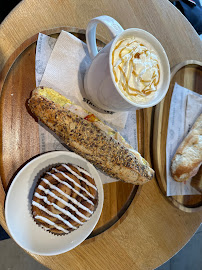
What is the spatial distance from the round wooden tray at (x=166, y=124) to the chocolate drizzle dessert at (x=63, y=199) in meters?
0.30

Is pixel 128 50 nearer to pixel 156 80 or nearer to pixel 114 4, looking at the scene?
pixel 156 80

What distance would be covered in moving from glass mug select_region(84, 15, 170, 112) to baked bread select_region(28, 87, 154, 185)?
82 mm

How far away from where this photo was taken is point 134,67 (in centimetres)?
62

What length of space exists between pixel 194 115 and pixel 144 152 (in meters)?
0.31

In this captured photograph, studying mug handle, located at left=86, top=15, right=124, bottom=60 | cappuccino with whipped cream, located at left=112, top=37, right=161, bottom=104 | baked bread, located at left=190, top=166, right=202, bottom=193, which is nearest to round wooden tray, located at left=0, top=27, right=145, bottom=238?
mug handle, located at left=86, top=15, right=124, bottom=60

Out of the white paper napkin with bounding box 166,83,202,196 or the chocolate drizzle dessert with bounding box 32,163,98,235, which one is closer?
the chocolate drizzle dessert with bounding box 32,163,98,235

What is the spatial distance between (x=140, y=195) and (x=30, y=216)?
1.37 feet

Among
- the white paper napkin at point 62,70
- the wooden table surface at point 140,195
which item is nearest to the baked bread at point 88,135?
the white paper napkin at point 62,70

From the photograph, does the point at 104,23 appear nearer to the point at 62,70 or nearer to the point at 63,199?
the point at 62,70

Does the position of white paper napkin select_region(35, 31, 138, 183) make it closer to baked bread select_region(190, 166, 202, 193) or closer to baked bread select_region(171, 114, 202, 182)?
baked bread select_region(171, 114, 202, 182)

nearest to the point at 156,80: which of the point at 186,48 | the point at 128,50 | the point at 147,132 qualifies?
the point at 128,50

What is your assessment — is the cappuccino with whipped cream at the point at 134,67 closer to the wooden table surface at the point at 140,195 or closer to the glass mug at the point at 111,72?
the glass mug at the point at 111,72

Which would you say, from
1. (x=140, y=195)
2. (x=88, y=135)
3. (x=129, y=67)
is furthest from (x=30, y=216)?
(x=129, y=67)

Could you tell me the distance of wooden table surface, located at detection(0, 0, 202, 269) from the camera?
2.51 ft
